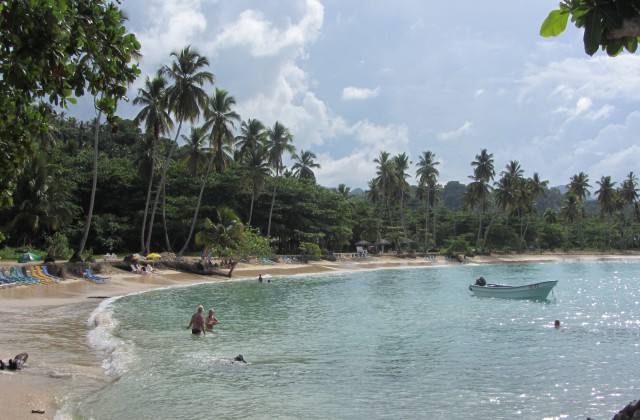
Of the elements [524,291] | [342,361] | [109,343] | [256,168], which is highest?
[256,168]

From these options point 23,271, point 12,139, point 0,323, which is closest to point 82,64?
point 12,139

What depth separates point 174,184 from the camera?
60844 millimetres

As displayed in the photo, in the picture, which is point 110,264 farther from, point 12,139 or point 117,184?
point 12,139

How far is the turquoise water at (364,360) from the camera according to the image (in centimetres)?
1034

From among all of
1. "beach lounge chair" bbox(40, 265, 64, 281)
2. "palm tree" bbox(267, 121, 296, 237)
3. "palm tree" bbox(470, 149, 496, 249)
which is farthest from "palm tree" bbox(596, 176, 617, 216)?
"beach lounge chair" bbox(40, 265, 64, 281)

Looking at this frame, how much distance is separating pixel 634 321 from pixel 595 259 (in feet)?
233

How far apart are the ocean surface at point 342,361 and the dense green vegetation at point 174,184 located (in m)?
5.55

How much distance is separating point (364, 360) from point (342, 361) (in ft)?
2.17

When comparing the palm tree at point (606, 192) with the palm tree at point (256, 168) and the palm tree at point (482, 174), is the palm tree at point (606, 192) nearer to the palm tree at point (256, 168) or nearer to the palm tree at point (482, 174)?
the palm tree at point (482, 174)

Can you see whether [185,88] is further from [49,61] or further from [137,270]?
[49,61]

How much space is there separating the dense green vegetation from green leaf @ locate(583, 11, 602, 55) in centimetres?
17

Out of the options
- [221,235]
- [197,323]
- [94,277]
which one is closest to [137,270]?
[94,277]

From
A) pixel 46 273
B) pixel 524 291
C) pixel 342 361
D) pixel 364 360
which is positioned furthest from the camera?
pixel 524 291

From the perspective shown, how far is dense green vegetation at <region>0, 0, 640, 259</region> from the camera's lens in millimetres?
4020
